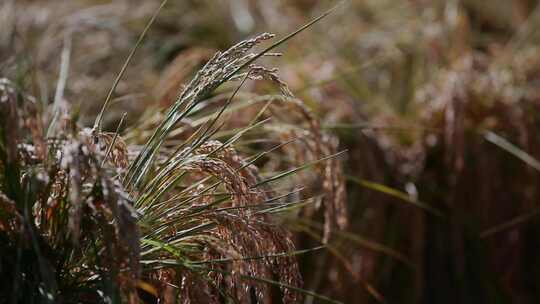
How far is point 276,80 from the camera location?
4.33 ft

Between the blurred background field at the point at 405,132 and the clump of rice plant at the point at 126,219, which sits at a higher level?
the blurred background field at the point at 405,132

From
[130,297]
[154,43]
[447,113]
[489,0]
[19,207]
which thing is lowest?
[130,297]

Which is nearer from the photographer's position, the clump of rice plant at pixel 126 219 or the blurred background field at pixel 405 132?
the clump of rice plant at pixel 126 219

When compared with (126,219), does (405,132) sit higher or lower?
higher

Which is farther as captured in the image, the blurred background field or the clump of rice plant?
the blurred background field

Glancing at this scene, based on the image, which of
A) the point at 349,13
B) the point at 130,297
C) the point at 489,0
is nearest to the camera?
the point at 130,297

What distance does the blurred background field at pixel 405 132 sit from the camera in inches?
101

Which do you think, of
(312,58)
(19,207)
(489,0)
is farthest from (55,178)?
(489,0)

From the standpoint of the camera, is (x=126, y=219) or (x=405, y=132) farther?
(x=405, y=132)

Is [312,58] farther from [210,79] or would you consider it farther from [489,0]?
[210,79]

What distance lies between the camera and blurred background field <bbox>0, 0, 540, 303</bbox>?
2.57 m

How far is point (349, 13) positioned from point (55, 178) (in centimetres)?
290

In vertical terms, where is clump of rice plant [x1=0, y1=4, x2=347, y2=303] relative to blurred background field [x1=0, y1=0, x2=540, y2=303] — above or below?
below

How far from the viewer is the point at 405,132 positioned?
2.89 metres
